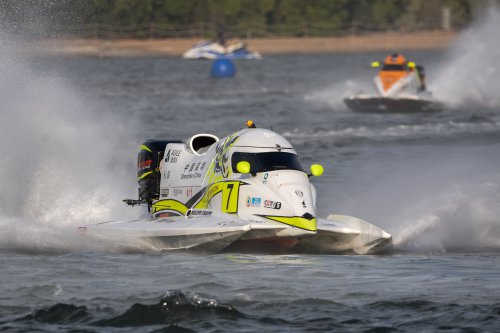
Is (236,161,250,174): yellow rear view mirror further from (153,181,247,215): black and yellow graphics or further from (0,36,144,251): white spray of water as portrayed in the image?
(0,36,144,251): white spray of water

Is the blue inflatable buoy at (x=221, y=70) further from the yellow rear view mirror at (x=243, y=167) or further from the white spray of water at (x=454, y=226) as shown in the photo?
the yellow rear view mirror at (x=243, y=167)

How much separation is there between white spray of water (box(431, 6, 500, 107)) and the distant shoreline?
18.2m

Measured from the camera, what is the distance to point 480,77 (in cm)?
3556

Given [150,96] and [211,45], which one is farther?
[211,45]

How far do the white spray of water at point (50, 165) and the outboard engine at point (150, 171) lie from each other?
3.00 feet

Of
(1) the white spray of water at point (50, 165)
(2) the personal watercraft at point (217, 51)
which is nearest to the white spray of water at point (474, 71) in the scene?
(2) the personal watercraft at point (217, 51)

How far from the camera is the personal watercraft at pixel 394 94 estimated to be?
1140 inches

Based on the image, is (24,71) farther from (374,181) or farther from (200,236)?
(200,236)

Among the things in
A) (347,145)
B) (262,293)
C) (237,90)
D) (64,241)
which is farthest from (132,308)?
(237,90)

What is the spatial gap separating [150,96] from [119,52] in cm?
2628

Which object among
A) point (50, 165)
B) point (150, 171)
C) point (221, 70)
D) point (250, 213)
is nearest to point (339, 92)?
point (221, 70)

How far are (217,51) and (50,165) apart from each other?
4188 cm

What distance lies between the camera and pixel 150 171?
508 inches

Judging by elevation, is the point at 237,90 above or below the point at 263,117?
above
